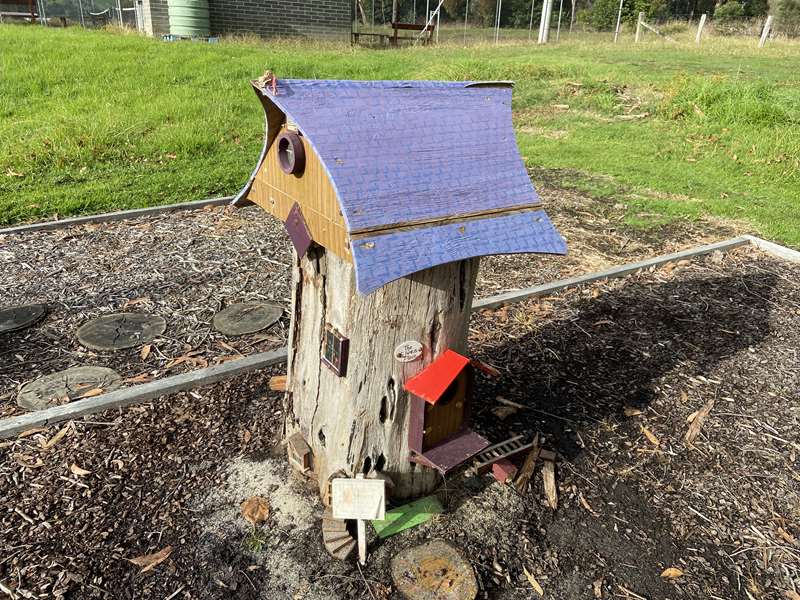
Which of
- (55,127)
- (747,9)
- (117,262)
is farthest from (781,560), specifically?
(747,9)

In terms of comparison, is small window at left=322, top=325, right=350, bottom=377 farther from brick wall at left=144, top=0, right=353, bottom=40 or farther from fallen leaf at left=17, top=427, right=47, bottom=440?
brick wall at left=144, top=0, right=353, bottom=40

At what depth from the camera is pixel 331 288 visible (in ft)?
7.81

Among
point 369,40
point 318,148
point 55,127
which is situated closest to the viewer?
point 318,148

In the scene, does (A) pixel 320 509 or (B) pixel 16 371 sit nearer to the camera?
(A) pixel 320 509

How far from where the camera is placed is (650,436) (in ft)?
11.0

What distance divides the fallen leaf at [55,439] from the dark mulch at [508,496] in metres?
0.02

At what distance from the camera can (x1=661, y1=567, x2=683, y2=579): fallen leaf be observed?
100 inches

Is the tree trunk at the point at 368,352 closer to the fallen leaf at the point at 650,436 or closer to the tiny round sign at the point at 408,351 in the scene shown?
the tiny round sign at the point at 408,351

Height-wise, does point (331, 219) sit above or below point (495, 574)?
above

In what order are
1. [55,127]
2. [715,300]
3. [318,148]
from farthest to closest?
[55,127]
[715,300]
[318,148]

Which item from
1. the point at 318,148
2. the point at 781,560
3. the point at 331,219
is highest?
the point at 318,148

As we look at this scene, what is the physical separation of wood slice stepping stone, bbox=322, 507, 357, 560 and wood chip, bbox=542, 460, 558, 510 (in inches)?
38.6

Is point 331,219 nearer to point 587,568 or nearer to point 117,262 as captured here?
point 587,568

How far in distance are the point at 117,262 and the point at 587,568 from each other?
4404mm
